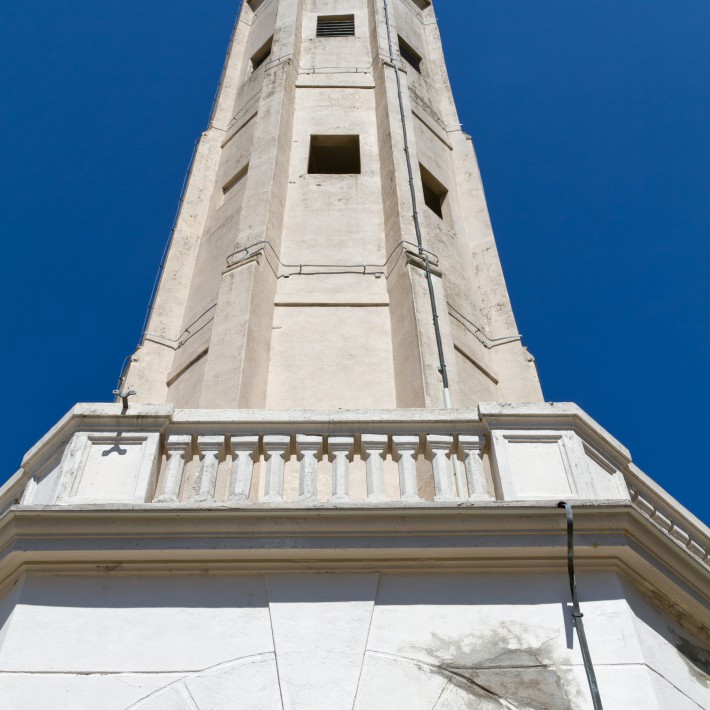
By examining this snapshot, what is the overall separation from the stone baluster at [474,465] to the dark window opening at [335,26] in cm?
1644

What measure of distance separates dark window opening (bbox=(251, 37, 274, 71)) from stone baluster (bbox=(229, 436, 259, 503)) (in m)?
16.7

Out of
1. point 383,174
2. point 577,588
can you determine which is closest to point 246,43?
point 383,174

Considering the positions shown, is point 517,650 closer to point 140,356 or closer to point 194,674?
point 194,674

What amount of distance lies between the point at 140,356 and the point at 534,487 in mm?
8622

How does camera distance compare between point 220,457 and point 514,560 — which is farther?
point 220,457

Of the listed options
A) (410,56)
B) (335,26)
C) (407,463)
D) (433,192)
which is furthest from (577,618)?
(410,56)

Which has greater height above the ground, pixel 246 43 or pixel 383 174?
pixel 246 43

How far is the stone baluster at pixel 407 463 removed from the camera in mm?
A: 7363

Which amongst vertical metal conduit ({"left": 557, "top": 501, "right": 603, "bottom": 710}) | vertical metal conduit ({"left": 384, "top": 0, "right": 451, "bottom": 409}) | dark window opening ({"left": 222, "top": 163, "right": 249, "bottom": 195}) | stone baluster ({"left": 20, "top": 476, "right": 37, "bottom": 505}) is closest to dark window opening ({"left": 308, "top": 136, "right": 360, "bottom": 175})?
vertical metal conduit ({"left": 384, "top": 0, "right": 451, "bottom": 409})

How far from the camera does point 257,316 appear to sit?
13438 mm

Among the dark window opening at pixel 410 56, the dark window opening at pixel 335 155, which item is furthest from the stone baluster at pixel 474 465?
the dark window opening at pixel 410 56

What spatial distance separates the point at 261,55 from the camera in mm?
22906

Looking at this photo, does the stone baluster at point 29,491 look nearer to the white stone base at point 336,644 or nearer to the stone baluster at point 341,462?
the white stone base at point 336,644

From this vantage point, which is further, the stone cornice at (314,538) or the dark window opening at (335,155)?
the dark window opening at (335,155)
